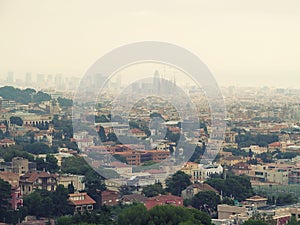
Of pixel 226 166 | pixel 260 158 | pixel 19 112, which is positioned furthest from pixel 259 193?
pixel 19 112

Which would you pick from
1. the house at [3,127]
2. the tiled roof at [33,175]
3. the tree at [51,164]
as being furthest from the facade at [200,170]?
the house at [3,127]

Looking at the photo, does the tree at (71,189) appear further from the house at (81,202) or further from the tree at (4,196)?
the tree at (4,196)

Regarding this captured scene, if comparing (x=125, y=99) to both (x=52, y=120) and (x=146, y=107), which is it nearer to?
(x=146, y=107)

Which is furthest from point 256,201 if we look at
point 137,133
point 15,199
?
point 137,133

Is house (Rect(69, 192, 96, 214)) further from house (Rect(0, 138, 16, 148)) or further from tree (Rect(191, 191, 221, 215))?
house (Rect(0, 138, 16, 148))

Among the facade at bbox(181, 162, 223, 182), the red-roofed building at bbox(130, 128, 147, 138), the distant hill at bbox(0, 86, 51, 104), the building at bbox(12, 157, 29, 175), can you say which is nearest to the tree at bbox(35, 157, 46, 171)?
the building at bbox(12, 157, 29, 175)

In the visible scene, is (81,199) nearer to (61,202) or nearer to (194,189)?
(61,202)
